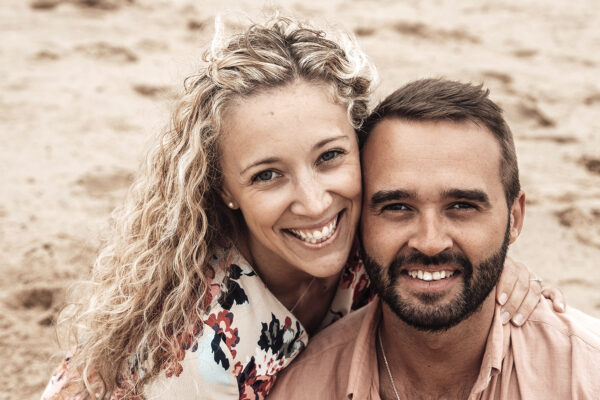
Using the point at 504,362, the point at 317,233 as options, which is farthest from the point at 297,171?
the point at 504,362

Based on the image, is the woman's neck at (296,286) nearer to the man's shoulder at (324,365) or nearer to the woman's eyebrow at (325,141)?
the man's shoulder at (324,365)

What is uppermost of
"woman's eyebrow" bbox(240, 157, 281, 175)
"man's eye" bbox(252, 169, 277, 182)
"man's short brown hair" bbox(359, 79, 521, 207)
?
"man's short brown hair" bbox(359, 79, 521, 207)

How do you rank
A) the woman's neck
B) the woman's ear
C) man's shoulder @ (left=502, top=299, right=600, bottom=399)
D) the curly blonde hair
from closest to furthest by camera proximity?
man's shoulder @ (left=502, top=299, right=600, bottom=399) < the curly blonde hair < the woman's ear < the woman's neck

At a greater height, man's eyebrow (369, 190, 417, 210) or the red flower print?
man's eyebrow (369, 190, 417, 210)

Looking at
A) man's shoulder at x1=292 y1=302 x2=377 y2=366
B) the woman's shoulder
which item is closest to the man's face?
man's shoulder at x1=292 y1=302 x2=377 y2=366

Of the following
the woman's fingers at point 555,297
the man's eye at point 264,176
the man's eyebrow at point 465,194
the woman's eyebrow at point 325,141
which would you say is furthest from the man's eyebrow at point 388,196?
the woman's fingers at point 555,297

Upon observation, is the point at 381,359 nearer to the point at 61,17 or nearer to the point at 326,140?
the point at 326,140

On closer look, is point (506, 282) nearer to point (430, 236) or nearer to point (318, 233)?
point (430, 236)

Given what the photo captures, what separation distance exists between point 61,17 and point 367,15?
318 centimetres

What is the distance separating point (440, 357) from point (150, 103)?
395cm

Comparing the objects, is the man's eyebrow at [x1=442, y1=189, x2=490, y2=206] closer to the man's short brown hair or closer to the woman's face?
the man's short brown hair

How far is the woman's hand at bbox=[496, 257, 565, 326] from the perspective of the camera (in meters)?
2.62

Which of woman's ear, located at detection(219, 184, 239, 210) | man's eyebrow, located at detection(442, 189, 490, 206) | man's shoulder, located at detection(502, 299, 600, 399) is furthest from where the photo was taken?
woman's ear, located at detection(219, 184, 239, 210)

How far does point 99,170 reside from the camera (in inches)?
198
